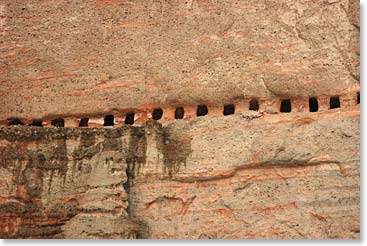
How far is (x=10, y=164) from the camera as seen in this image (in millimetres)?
11328

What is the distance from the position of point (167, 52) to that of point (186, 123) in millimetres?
1316

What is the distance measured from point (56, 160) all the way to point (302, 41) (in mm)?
4039

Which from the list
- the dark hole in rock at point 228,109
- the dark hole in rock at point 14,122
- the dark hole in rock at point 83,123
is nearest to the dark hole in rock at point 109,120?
the dark hole in rock at point 83,123

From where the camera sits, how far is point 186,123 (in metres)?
11.6

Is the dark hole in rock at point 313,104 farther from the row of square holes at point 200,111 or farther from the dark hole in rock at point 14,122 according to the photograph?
the dark hole in rock at point 14,122

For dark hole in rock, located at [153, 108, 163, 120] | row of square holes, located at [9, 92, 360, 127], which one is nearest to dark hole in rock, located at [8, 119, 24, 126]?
row of square holes, located at [9, 92, 360, 127]

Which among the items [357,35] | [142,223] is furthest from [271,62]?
[142,223]

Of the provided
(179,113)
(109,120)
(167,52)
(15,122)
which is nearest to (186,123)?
(179,113)

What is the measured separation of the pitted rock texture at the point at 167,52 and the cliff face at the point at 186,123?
0.06ft

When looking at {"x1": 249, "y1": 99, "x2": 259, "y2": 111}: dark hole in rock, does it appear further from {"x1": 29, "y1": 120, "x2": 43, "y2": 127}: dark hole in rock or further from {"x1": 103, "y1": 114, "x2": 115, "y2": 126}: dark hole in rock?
{"x1": 29, "y1": 120, "x2": 43, "y2": 127}: dark hole in rock

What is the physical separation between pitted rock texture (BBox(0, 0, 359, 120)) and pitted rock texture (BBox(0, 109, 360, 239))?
2.13 ft

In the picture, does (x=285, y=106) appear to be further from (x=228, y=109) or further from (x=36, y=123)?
(x=36, y=123)

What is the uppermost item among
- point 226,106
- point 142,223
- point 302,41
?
point 302,41

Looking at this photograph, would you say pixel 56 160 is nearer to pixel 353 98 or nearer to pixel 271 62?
pixel 271 62
